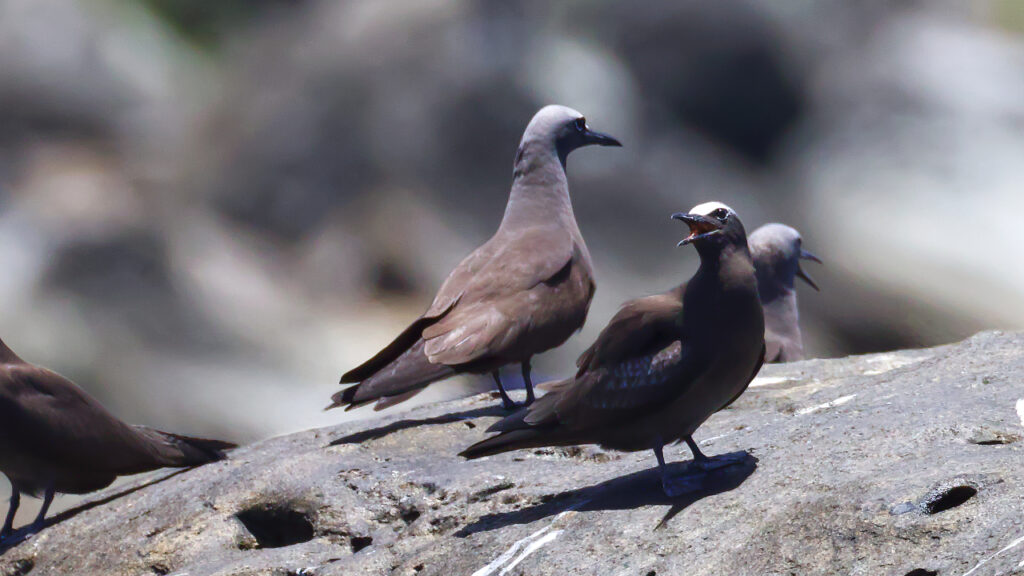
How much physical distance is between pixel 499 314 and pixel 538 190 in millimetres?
1285

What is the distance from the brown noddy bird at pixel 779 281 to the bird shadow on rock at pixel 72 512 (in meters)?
4.93


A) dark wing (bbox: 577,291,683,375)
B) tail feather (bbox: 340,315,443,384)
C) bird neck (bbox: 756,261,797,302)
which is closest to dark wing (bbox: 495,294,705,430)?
dark wing (bbox: 577,291,683,375)

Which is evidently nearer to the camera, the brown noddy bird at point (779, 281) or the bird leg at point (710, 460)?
the bird leg at point (710, 460)

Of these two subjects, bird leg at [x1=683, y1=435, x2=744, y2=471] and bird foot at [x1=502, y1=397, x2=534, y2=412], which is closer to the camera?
bird leg at [x1=683, y1=435, x2=744, y2=471]

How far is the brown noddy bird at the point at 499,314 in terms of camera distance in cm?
640

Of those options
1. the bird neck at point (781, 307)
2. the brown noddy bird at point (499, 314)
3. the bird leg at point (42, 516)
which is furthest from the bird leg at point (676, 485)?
the bird neck at point (781, 307)

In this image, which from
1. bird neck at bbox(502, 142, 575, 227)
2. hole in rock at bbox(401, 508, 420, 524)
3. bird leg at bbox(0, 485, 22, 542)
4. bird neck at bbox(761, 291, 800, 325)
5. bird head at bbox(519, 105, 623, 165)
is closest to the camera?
hole in rock at bbox(401, 508, 420, 524)

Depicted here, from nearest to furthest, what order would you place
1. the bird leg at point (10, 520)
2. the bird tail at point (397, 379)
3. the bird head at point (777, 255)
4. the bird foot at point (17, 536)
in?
the bird foot at point (17, 536) → the bird tail at point (397, 379) → the bird leg at point (10, 520) → the bird head at point (777, 255)

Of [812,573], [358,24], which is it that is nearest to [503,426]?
[812,573]

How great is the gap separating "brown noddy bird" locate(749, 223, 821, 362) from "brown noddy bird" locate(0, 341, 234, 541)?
490cm

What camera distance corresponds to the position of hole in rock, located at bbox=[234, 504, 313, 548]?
18.6ft

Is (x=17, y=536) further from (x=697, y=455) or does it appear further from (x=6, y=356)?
(x=697, y=455)

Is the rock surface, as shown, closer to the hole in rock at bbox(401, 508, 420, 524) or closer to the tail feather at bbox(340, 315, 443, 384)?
the hole in rock at bbox(401, 508, 420, 524)

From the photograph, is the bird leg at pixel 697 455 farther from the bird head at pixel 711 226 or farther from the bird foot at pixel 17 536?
the bird foot at pixel 17 536
